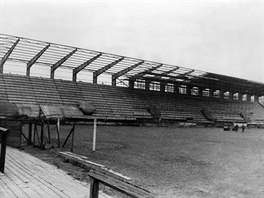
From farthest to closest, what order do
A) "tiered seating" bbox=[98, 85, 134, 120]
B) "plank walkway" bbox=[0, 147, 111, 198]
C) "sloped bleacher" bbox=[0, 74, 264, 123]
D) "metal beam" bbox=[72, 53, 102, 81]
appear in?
"tiered seating" bbox=[98, 85, 134, 120] → "metal beam" bbox=[72, 53, 102, 81] → "sloped bleacher" bbox=[0, 74, 264, 123] → "plank walkway" bbox=[0, 147, 111, 198]

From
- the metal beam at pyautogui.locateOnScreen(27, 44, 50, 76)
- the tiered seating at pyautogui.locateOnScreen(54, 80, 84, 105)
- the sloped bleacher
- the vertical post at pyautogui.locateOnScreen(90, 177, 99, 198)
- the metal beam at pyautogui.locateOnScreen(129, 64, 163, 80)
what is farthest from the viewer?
the metal beam at pyautogui.locateOnScreen(129, 64, 163, 80)

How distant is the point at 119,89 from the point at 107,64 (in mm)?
7352

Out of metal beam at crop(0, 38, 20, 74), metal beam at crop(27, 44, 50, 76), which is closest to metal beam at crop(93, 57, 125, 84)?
metal beam at crop(27, 44, 50, 76)

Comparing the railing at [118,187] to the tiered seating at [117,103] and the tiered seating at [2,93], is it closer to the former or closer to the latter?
the tiered seating at [2,93]

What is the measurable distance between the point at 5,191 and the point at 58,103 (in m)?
30.7

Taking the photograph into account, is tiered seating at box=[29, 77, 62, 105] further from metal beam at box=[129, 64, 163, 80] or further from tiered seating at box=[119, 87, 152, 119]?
metal beam at box=[129, 64, 163, 80]

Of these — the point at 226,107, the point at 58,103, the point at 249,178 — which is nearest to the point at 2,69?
the point at 58,103

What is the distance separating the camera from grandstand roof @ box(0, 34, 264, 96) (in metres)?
31.6

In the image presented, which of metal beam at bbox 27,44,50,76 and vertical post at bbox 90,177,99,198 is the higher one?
metal beam at bbox 27,44,50,76

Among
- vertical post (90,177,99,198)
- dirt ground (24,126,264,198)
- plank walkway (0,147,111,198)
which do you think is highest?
vertical post (90,177,99,198)

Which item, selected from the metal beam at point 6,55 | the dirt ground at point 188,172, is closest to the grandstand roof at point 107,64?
the metal beam at point 6,55

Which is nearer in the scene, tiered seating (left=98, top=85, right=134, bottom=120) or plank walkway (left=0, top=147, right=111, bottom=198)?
plank walkway (left=0, top=147, right=111, bottom=198)

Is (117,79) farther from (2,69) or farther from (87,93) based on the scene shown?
(2,69)

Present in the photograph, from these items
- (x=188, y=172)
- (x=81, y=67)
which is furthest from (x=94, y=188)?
(x=81, y=67)
